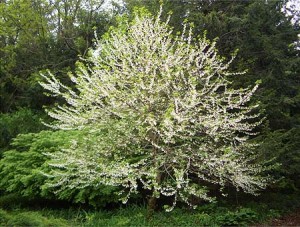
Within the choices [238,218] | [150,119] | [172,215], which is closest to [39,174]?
[172,215]

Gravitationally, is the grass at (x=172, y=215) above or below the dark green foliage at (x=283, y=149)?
below

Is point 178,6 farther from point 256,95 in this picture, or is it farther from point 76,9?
point 76,9

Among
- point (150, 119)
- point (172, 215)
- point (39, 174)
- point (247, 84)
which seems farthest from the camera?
point (247, 84)

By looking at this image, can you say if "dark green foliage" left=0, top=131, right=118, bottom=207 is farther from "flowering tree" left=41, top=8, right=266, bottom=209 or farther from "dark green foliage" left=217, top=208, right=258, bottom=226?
"dark green foliage" left=217, top=208, right=258, bottom=226

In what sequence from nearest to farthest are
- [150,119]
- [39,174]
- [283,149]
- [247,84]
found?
[150,119]
[283,149]
[39,174]
[247,84]

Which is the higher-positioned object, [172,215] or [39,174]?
[39,174]

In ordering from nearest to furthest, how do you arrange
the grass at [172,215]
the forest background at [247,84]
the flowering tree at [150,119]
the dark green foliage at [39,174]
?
1. the flowering tree at [150,119]
2. the grass at [172,215]
3. the dark green foliage at [39,174]
4. the forest background at [247,84]

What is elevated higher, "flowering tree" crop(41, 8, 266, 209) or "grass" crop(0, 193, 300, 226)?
"flowering tree" crop(41, 8, 266, 209)

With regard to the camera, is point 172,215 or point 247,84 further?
point 247,84

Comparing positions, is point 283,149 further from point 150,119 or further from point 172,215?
point 150,119

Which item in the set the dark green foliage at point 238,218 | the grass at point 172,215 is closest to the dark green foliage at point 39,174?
the grass at point 172,215

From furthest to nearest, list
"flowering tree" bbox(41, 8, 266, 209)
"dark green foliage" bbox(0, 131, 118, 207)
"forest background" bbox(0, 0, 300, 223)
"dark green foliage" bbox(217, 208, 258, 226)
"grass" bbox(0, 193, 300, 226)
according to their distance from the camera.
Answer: "forest background" bbox(0, 0, 300, 223) → "dark green foliage" bbox(0, 131, 118, 207) → "dark green foliage" bbox(217, 208, 258, 226) → "grass" bbox(0, 193, 300, 226) → "flowering tree" bbox(41, 8, 266, 209)

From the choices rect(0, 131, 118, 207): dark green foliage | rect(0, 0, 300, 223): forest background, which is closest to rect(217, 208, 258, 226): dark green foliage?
rect(0, 0, 300, 223): forest background

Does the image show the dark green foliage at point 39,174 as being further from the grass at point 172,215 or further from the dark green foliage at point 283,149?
the dark green foliage at point 283,149
